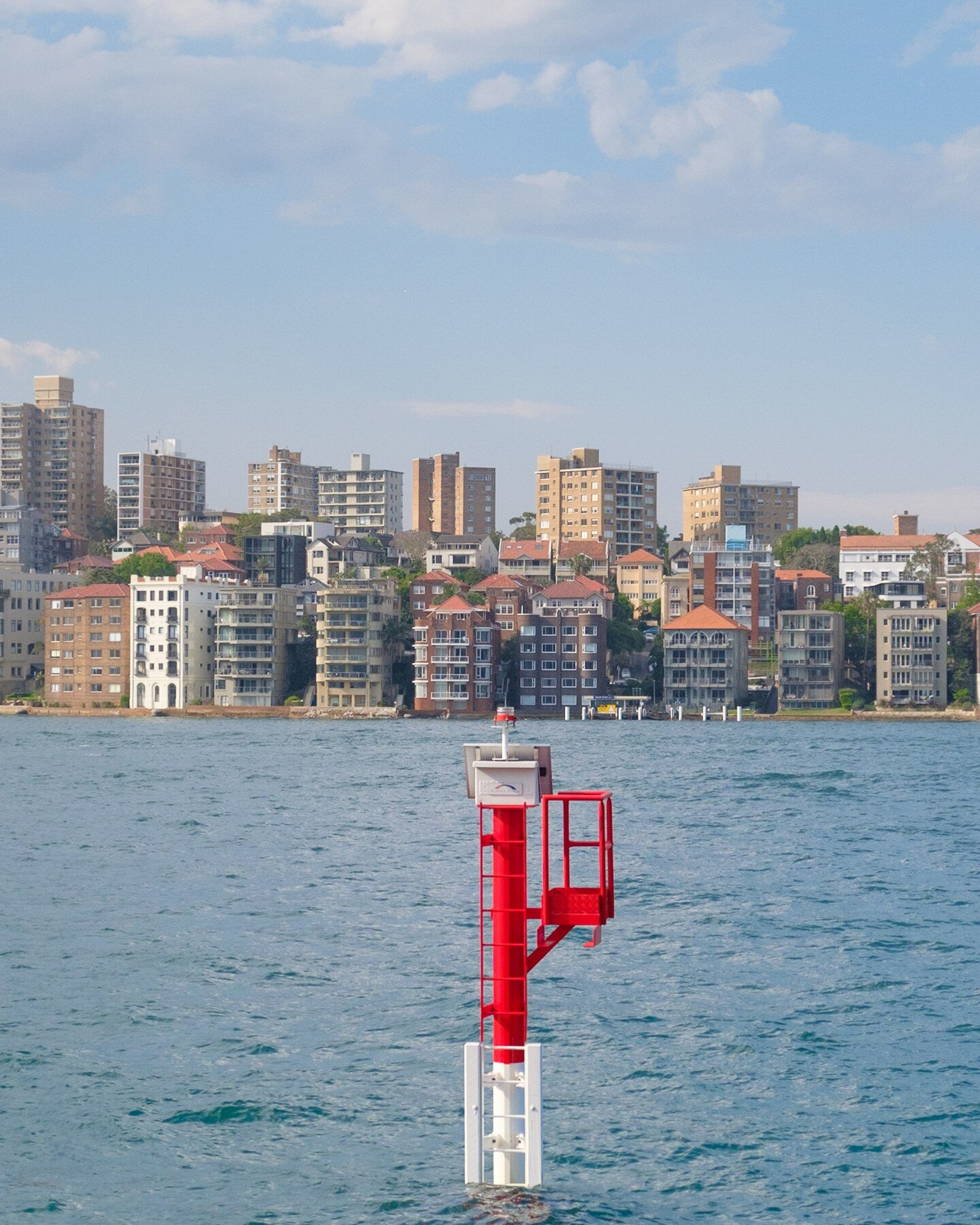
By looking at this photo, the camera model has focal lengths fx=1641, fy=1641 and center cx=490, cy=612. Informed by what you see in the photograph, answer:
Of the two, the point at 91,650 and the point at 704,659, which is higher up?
the point at 91,650

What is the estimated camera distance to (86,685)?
474ft

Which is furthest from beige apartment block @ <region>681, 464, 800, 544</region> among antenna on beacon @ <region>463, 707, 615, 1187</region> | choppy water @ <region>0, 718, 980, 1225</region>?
antenna on beacon @ <region>463, 707, 615, 1187</region>

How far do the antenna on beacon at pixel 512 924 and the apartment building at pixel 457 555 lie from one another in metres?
144

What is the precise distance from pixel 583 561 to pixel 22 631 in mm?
54091

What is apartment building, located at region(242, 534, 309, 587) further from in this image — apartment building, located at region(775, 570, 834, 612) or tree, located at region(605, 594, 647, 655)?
apartment building, located at region(775, 570, 834, 612)

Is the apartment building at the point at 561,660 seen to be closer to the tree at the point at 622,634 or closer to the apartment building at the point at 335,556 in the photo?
the tree at the point at 622,634

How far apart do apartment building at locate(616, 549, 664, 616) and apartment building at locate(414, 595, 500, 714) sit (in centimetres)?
2980

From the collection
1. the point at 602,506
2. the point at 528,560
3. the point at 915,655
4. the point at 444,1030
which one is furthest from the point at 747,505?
the point at 444,1030

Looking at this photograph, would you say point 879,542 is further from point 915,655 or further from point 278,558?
point 278,558

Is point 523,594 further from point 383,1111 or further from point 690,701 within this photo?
point 383,1111

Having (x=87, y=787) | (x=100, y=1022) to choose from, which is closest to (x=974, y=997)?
(x=100, y=1022)

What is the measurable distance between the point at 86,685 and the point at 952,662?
243ft

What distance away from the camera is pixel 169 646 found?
142 meters

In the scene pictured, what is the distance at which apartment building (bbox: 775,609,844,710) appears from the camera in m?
130
